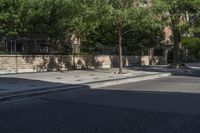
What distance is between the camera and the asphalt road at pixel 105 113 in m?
9.03

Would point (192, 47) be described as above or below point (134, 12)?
below

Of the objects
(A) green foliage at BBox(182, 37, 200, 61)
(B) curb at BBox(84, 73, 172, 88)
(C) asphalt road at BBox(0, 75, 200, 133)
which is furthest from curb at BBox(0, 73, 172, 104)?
(A) green foliage at BBox(182, 37, 200, 61)

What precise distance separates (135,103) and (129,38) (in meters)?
28.0

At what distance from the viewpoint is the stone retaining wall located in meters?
25.0

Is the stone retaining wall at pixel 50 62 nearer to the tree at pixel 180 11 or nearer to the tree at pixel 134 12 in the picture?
the tree at pixel 134 12

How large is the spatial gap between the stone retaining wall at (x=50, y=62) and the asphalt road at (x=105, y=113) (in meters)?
9.83

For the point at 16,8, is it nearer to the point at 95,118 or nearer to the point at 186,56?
the point at 95,118

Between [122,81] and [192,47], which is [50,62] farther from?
[192,47]

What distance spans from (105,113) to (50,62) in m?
17.2

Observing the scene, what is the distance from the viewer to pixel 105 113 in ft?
36.3

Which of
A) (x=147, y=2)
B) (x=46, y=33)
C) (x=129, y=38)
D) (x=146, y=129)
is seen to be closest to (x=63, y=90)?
(x=146, y=129)

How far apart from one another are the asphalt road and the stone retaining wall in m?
9.83

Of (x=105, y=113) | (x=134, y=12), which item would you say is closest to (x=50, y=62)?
(x=134, y=12)

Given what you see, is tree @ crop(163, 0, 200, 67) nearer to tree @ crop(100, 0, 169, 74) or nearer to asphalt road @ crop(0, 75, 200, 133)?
tree @ crop(100, 0, 169, 74)
